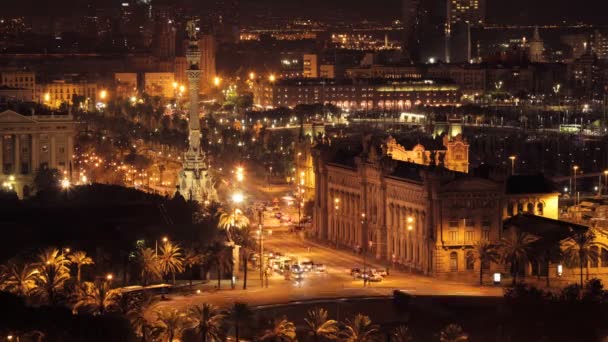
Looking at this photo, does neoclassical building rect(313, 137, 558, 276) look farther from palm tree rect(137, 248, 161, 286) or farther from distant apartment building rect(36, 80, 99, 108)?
distant apartment building rect(36, 80, 99, 108)

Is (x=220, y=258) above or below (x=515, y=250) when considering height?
below

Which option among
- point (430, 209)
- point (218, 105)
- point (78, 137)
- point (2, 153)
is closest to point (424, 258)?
point (430, 209)

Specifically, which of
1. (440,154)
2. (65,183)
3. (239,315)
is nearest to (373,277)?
(239,315)

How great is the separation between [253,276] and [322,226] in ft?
40.9

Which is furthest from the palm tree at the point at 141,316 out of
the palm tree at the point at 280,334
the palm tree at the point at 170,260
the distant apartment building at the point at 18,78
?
the distant apartment building at the point at 18,78

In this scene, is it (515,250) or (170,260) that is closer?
(170,260)

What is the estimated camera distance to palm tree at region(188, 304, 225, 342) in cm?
4912

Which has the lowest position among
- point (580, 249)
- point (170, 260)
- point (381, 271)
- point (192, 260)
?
point (381, 271)

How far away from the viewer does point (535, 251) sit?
62312 millimetres

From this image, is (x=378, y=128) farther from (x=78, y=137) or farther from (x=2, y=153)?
(x=2, y=153)

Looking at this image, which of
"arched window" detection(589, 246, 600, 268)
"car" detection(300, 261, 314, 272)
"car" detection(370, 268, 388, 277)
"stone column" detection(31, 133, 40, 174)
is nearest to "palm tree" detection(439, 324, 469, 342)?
"arched window" detection(589, 246, 600, 268)

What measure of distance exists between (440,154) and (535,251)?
22089mm

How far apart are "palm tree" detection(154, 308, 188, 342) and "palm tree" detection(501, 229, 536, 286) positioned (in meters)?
15.5

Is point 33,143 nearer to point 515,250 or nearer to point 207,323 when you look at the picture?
point 515,250
